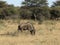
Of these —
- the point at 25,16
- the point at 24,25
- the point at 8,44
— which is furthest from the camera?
the point at 25,16

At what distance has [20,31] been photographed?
16.3 meters

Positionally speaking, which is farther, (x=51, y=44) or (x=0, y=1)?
(x=0, y=1)

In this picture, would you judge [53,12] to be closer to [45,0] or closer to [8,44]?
[45,0]

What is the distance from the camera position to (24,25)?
1627cm

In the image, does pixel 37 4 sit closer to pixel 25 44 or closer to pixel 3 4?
pixel 3 4

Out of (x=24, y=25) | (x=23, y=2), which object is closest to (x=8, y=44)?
(x=24, y=25)

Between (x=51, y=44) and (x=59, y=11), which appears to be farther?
(x=59, y=11)

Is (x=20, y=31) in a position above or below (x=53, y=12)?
above

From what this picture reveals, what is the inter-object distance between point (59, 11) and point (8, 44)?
3879 cm

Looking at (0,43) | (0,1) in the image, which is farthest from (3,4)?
(0,43)

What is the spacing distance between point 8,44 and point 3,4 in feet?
165

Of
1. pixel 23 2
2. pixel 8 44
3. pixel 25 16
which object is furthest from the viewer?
pixel 23 2

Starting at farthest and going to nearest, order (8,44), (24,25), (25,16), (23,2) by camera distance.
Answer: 1. (23,2)
2. (25,16)
3. (24,25)
4. (8,44)

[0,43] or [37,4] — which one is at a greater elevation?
[0,43]
